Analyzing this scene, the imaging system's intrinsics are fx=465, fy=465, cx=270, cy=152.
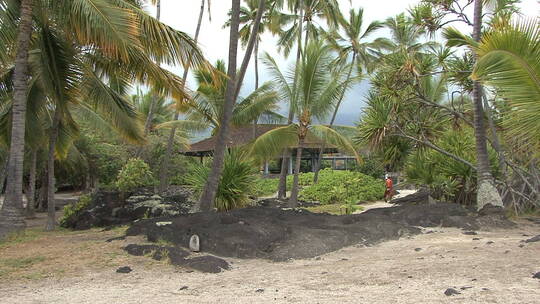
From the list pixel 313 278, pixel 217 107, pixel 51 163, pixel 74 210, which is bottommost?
pixel 74 210

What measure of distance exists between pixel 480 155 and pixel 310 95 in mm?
6141

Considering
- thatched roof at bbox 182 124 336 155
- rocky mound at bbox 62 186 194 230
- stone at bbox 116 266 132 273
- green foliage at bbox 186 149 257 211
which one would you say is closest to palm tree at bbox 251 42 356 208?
green foliage at bbox 186 149 257 211

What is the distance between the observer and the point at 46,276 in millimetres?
6039

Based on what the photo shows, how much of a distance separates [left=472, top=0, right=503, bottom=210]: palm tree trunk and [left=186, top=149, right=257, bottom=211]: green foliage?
5.91 m

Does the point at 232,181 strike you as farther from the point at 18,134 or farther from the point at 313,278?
the point at 313,278

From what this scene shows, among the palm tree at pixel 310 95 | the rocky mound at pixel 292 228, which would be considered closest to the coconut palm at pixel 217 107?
the palm tree at pixel 310 95

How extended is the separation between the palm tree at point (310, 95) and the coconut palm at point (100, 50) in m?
4.68

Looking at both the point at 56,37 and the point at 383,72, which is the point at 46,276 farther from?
the point at 383,72

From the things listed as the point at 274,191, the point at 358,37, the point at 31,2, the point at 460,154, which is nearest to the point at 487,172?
the point at 460,154

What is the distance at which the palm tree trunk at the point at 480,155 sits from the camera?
1019 cm

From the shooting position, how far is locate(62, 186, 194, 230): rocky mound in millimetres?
13549

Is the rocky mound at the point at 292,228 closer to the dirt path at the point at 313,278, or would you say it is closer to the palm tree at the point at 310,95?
the dirt path at the point at 313,278

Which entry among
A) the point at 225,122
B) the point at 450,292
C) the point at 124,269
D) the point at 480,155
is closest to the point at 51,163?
the point at 225,122

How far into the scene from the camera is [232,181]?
12.7m
